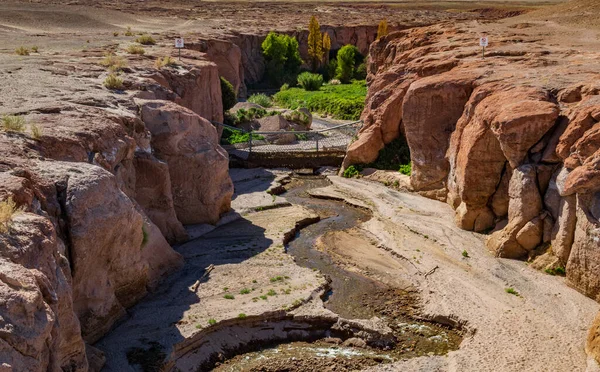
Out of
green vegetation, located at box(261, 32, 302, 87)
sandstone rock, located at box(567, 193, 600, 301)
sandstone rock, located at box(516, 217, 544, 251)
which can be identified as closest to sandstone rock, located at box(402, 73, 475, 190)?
sandstone rock, located at box(516, 217, 544, 251)

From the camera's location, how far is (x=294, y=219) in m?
26.5

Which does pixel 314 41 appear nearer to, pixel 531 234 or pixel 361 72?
pixel 361 72

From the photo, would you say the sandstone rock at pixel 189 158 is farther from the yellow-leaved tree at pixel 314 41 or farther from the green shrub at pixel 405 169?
the yellow-leaved tree at pixel 314 41

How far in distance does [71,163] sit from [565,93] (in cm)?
1463

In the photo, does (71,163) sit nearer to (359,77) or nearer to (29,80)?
(29,80)

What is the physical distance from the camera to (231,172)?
33844mm

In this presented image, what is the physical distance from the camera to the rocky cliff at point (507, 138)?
1962 cm

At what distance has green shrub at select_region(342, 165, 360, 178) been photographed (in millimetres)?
32662

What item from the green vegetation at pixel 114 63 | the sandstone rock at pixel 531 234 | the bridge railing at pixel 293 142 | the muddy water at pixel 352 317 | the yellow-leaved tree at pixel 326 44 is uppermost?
the green vegetation at pixel 114 63

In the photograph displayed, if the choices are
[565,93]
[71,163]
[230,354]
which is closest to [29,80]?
[71,163]

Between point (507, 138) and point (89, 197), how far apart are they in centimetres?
1238

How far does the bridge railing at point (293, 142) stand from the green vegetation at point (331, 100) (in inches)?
311

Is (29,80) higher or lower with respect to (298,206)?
higher

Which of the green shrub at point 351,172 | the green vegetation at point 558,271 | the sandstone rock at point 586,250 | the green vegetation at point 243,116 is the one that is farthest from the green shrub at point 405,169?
the green vegetation at point 243,116
